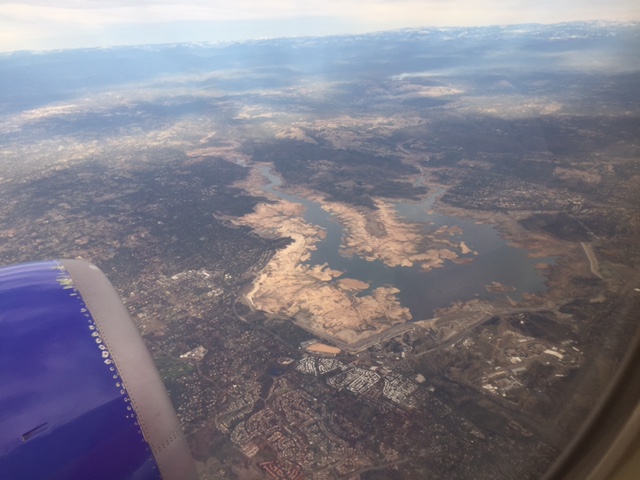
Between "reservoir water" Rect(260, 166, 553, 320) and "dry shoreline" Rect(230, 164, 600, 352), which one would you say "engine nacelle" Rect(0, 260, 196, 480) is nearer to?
"dry shoreline" Rect(230, 164, 600, 352)

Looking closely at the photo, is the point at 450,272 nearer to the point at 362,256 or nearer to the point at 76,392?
the point at 362,256

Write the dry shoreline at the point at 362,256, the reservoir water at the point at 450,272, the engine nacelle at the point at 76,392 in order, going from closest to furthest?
the engine nacelle at the point at 76,392 → the dry shoreline at the point at 362,256 → the reservoir water at the point at 450,272

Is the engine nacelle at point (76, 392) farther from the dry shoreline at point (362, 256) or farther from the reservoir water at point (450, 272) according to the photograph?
the reservoir water at point (450, 272)

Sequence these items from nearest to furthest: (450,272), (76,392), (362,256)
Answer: (76,392), (450,272), (362,256)

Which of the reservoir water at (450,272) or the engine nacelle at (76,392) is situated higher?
the engine nacelle at (76,392)

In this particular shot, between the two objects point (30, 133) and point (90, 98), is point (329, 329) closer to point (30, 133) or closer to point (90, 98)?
point (30, 133)

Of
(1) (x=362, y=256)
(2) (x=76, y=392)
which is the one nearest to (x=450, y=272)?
(1) (x=362, y=256)

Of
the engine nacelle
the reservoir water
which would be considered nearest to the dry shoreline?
the reservoir water

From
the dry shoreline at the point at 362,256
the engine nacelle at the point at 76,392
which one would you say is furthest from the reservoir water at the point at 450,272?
the engine nacelle at the point at 76,392
